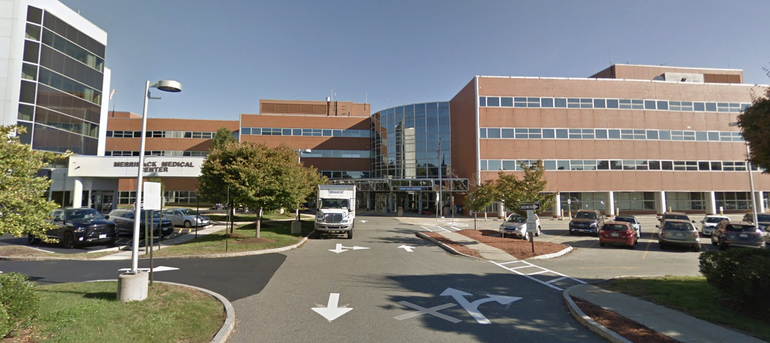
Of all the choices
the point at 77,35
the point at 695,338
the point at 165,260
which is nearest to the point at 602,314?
the point at 695,338

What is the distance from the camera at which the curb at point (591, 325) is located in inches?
219

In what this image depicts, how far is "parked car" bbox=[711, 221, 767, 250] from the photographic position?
16131mm

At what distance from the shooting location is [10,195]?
554 cm

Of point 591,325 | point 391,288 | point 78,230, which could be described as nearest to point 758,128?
point 591,325

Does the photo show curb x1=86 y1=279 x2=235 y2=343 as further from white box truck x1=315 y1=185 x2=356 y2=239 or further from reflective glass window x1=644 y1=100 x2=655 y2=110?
reflective glass window x1=644 y1=100 x2=655 y2=110

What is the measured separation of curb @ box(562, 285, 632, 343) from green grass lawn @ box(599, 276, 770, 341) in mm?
1911

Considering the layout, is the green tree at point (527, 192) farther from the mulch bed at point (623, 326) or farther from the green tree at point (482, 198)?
the mulch bed at point (623, 326)

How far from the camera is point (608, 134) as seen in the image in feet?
142

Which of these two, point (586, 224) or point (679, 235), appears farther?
point (586, 224)

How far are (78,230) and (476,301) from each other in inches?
685

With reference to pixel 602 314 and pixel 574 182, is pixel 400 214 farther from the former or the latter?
pixel 602 314

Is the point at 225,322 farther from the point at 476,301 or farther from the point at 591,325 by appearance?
the point at 591,325

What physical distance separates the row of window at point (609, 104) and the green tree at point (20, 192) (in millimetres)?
41608

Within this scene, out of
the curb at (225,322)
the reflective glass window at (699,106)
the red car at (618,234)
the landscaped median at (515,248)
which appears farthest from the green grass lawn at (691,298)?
the reflective glass window at (699,106)
